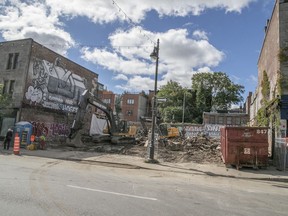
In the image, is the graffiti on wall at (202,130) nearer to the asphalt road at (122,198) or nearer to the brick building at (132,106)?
the brick building at (132,106)

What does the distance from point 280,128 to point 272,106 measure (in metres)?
2.11

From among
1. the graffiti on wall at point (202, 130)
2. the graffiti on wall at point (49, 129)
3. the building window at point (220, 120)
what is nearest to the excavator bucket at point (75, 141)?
the graffiti on wall at point (49, 129)

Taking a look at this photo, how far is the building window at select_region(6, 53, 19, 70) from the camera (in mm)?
26672

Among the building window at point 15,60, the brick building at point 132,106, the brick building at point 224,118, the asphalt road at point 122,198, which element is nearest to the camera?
the asphalt road at point 122,198

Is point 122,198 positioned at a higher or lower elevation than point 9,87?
lower

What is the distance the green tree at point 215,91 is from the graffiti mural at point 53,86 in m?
40.3

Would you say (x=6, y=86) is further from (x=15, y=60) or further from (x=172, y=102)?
(x=172, y=102)

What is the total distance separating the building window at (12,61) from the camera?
26672 mm

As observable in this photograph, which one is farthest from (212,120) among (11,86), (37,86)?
(11,86)

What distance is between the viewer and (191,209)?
20.4ft

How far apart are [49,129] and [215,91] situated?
4851 cm

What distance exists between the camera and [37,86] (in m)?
27.0

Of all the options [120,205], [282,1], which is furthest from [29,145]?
[282,1]

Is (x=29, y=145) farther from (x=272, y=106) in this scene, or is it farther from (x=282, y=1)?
(x=282, y=1)
